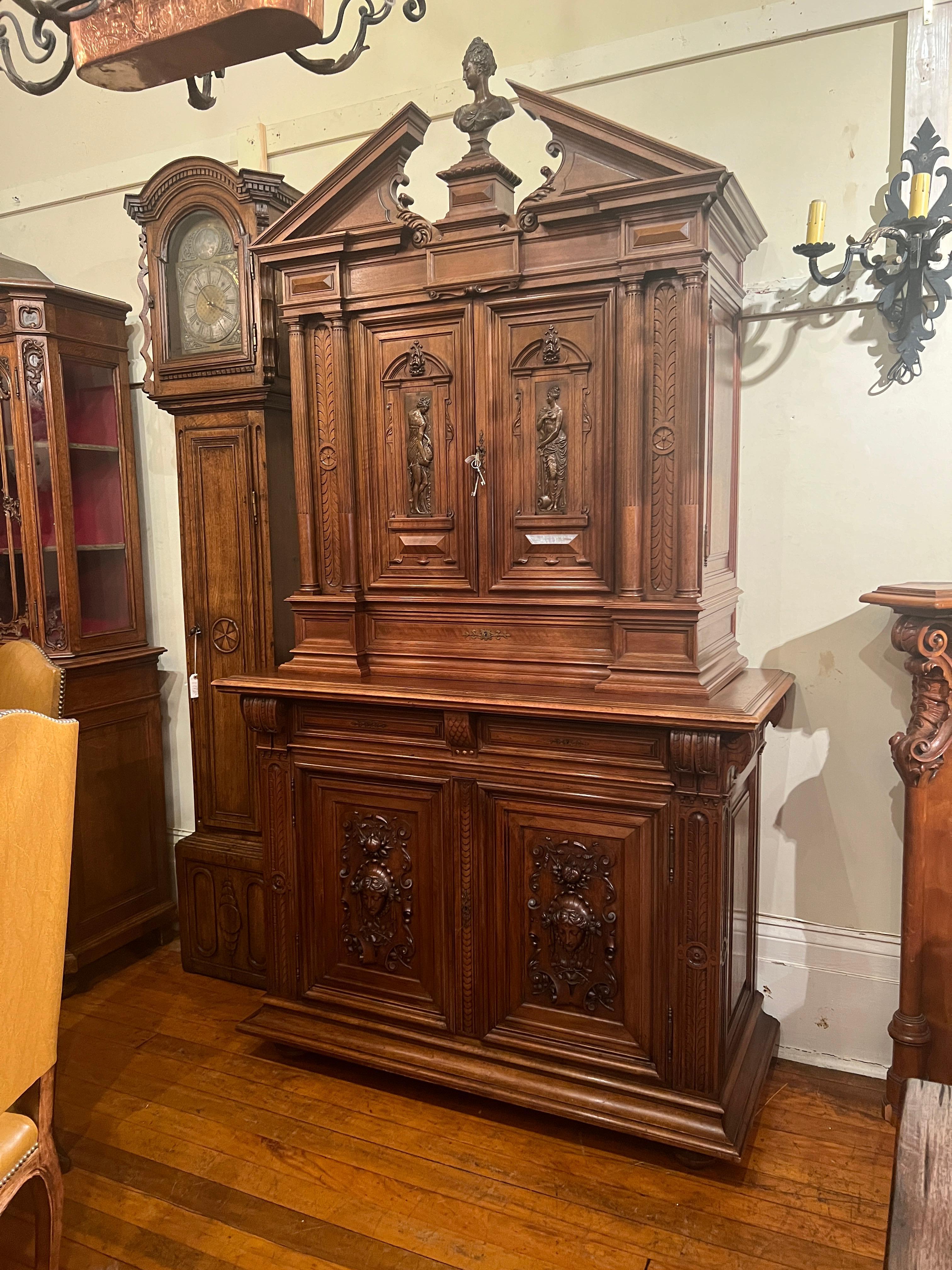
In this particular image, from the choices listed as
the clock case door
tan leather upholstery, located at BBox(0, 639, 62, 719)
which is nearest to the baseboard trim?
tan leather upholstery, located at BBox(0, 639, 62, 719)

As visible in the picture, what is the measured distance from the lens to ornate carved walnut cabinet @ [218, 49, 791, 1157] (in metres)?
2.25

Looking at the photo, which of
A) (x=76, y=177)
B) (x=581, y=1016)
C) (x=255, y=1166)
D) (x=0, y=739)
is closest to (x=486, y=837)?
(x=581, y=1016)

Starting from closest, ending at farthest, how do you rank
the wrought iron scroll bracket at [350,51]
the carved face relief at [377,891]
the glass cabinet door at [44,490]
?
the wrought iron scroll bracket at [350,51]
the carved face relief at [377,891]
the glass cabinet door at [44,490]

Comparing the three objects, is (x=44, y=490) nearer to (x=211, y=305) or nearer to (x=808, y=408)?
(x=211, y=305)

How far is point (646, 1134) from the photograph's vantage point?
2.27 m

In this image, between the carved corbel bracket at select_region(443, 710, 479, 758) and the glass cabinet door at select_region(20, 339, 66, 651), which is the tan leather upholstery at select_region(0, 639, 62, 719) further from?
the carved corbel bracket at select_region(443, 710, 479, 758)

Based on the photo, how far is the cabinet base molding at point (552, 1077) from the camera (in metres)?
2.26

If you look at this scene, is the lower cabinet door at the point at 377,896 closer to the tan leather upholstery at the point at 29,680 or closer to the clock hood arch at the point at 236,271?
the tan leather upholstery at the point at 29,680

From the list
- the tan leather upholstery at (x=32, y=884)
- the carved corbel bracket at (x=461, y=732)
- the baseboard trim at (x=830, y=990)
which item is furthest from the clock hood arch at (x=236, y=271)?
the baseboard trim at (x=830, y=990)

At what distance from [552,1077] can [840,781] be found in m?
1.18

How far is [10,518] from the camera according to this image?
329 centimetres

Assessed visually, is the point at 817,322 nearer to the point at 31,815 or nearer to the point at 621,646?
the point at 621,646

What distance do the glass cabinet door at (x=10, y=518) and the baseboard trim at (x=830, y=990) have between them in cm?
279

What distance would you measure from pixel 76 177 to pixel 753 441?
9.75 ft
